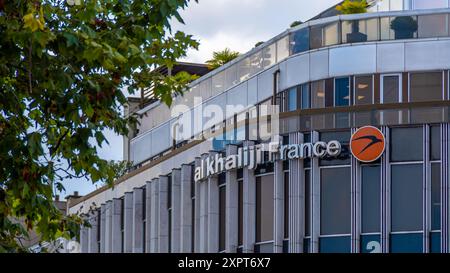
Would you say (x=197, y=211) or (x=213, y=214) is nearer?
(x=213, y=214)

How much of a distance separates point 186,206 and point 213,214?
10.4 ft

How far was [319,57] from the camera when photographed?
56.1 m

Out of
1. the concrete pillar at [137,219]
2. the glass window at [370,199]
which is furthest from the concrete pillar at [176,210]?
the glass window at [370,199]

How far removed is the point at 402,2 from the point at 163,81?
34766 millimetres

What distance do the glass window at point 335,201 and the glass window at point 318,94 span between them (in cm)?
249

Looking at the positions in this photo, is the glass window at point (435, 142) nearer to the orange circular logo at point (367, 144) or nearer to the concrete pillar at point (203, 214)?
the orange circular logo at point (367, 144)

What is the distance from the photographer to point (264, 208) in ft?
189

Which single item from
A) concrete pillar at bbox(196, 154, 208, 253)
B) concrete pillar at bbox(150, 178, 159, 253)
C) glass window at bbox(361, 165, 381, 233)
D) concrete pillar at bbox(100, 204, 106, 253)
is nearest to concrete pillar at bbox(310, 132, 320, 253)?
glass window at bbox(361, 165, 381, 233)

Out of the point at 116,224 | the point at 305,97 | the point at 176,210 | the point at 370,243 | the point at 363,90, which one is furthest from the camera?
the point at 116,224

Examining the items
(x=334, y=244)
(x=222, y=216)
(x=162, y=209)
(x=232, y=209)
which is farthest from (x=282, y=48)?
(x=162, y=209)

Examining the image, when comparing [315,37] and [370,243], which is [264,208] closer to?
[370,243]

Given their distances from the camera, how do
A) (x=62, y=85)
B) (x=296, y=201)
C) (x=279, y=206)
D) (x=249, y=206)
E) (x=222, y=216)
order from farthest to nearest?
(x=222, y=216), (x=249, y=206), (x=279, y=206), (x=296, y=201), (x=62, y=85)
